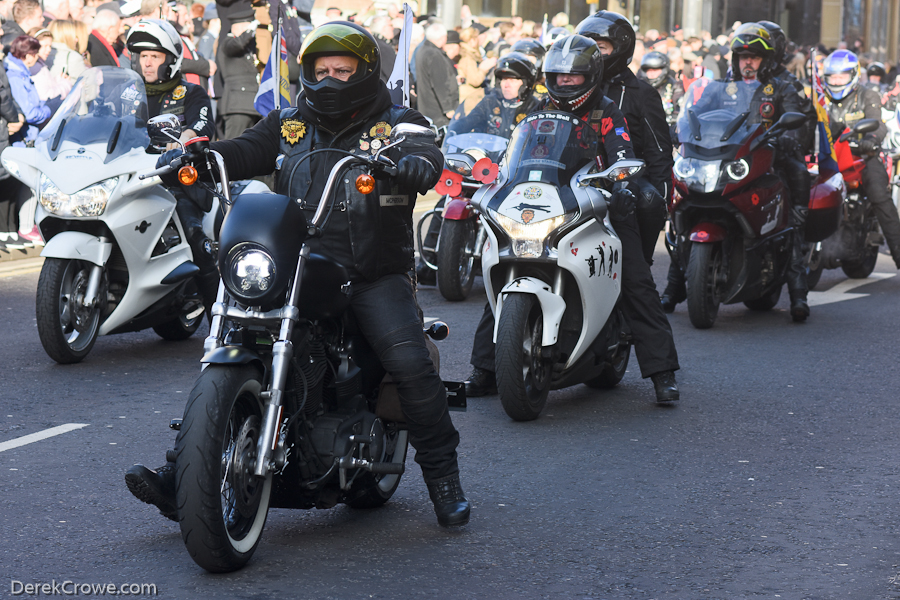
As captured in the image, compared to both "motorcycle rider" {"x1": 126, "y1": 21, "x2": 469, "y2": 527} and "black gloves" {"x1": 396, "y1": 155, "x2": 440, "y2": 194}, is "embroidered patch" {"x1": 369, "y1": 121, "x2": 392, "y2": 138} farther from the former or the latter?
"black gloves" {"x1": 396, "y1": 155, "x2": 440, "y2": 194}

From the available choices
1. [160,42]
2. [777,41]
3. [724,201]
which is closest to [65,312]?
[160,42]

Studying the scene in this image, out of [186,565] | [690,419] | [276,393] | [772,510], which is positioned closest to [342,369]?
[276,393]

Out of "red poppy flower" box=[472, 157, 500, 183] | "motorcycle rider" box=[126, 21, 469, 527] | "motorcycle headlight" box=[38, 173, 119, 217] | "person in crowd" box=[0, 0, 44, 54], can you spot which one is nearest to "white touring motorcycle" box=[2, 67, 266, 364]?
"motorcycle headlight" box=[38, 173, 119, 217]

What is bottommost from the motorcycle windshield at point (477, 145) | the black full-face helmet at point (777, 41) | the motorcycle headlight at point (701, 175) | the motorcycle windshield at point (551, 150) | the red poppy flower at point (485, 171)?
the motorcycle headlight at point (701, 175)

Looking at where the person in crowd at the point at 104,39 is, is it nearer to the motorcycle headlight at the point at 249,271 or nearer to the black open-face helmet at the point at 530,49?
the black open-face helmet at the point at 530,49

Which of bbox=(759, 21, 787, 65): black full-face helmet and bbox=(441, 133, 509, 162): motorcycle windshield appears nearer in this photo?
bbox=(759, 21, 787, 65): black full-face helmet

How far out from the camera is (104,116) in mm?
8172

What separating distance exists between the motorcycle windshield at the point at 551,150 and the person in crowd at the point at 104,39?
7.44m

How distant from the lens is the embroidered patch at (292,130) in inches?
191

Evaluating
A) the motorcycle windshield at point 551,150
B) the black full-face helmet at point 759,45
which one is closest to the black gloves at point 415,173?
the motorcycle windshield at point 551,150

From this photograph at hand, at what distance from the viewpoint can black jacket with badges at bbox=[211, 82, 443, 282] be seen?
4.69 m

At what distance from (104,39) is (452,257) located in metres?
5.02

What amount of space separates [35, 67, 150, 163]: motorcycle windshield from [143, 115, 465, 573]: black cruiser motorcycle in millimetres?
3485

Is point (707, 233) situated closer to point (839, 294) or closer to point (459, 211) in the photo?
point (459, 211)
